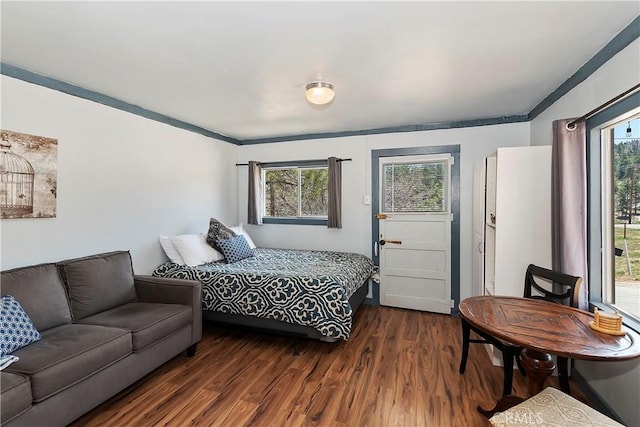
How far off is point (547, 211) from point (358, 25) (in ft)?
6.86

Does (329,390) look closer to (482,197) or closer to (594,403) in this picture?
(594,403)

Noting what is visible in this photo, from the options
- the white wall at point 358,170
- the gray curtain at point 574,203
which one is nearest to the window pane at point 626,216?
the gray curtain at point 574,203

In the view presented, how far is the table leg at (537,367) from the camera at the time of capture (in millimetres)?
1815

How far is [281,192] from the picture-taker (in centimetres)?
482

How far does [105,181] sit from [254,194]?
6.59 feet

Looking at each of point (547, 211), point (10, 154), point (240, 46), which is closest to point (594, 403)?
point (547, 211)

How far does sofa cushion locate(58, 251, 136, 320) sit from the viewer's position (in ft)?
8.05

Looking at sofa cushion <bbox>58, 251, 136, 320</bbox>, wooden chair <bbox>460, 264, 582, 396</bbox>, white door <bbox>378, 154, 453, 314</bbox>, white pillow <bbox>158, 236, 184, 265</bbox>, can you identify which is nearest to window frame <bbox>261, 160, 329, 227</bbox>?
white door <bbox>378, 154, 453, 314</bbox>

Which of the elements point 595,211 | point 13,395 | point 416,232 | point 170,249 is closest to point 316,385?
point 13,395

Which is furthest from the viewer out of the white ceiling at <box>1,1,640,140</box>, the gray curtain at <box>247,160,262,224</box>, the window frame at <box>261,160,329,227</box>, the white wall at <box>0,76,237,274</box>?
the gray curtain at <box>247,160,262,224</box>

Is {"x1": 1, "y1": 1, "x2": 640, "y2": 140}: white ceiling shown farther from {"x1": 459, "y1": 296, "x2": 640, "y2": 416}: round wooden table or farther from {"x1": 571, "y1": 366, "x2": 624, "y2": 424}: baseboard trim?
{"x1": 571, "y1": 366, "x2": 624, "y2": 424}: baseboard trim

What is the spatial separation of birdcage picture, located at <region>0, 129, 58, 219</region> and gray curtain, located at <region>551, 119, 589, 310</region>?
3956 millimetres

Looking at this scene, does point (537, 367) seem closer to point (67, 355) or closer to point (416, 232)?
point (416, 232)

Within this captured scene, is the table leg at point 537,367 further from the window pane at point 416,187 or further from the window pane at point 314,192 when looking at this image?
the window pane at point 314,192
